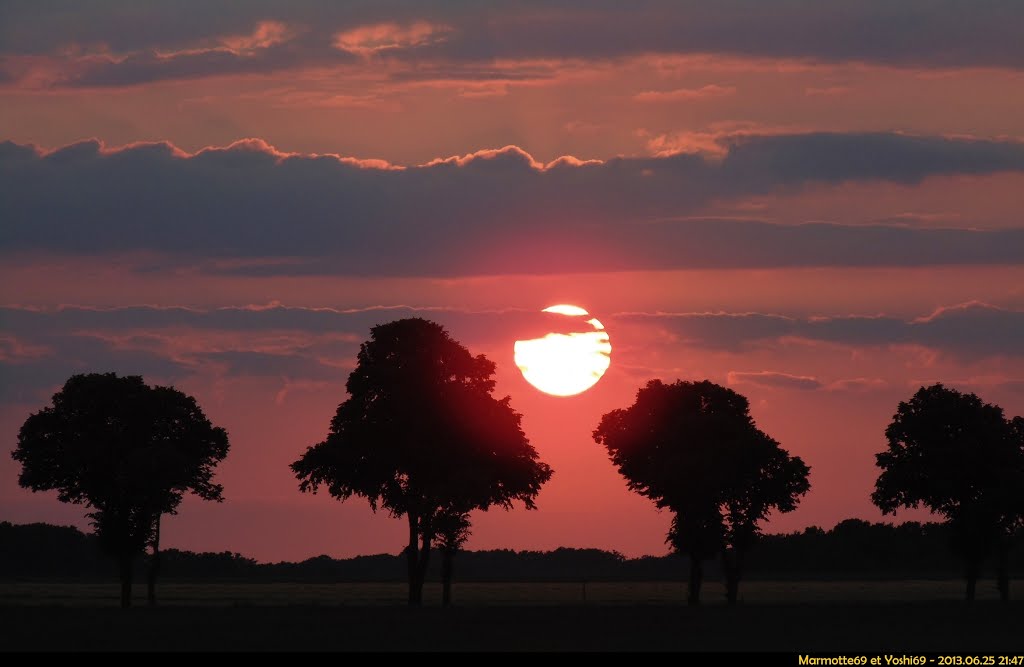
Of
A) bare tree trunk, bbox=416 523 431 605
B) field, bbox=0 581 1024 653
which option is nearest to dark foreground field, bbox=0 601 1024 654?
field, bbox=0 581 1024 653

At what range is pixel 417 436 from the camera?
343 feet

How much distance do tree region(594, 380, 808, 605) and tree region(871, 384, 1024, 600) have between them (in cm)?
697

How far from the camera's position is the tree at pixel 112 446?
111 metres

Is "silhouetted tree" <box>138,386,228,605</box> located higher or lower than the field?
higher

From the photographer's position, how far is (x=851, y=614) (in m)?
88.3

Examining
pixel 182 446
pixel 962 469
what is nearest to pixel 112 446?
pixel 182 446

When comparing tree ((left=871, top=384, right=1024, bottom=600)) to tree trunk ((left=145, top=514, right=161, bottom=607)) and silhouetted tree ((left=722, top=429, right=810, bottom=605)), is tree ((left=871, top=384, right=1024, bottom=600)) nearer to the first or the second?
silhouetted tree ((left=722, top=429, right=810, bottom=605))

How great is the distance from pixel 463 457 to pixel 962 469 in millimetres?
34839

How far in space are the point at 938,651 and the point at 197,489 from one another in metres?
63.7

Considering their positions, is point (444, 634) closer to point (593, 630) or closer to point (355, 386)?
point (593, 630)

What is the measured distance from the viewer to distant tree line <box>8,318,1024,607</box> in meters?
105

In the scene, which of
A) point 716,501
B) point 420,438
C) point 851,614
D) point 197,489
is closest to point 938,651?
point 851,614

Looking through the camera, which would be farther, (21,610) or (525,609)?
(525,609)

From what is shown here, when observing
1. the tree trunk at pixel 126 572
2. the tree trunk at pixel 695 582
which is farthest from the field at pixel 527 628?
the tree trunk at pixel 695 582
